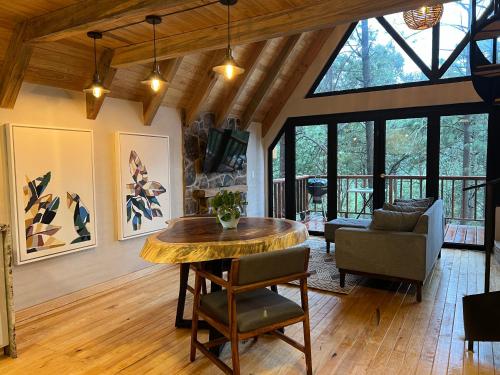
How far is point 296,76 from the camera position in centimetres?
639

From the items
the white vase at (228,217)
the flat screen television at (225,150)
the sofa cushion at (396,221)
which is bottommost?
the sofa cushion at (396,221)

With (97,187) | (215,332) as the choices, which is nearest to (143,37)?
(97,187)

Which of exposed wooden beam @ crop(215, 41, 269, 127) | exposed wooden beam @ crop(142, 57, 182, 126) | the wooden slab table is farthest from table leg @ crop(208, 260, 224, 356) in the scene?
exposed wooden beam @ crop(215, 41, 269, 127)

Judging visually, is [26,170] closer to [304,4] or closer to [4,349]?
[4,349]

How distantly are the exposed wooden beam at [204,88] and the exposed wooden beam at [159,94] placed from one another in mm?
625

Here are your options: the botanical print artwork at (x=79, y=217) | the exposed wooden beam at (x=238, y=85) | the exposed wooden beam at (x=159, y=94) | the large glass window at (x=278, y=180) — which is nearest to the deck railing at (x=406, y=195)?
the large glass window at (x=278, y=180)

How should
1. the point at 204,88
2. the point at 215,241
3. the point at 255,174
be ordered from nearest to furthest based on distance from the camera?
the point at 215,241, the point at 204,88, the point at 255,174

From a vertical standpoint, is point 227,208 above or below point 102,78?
below

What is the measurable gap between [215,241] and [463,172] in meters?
4.58

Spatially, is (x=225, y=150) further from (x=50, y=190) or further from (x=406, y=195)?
(x=406, y=195)

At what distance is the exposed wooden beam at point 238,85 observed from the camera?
494 cm

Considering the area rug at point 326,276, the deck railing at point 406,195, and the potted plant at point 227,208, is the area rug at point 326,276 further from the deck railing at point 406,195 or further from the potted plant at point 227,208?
the deck railing at point 406,195

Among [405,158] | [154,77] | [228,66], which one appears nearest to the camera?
[228,66]

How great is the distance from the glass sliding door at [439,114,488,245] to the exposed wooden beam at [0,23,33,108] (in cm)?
532
